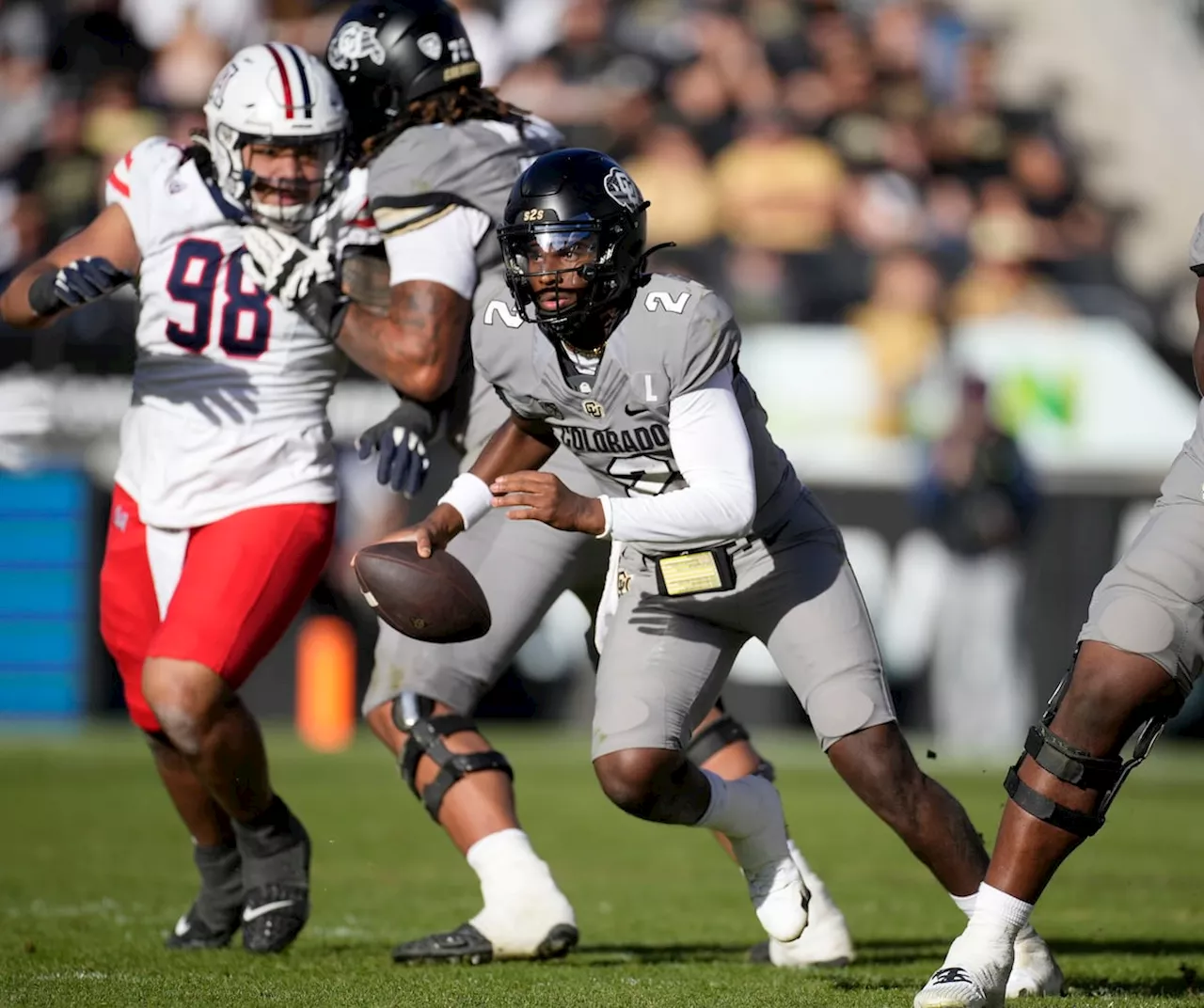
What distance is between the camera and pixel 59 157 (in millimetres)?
12938

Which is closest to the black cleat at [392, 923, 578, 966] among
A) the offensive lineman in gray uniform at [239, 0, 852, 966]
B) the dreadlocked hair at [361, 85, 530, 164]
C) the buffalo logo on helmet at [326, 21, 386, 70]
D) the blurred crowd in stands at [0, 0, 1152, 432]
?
the offensive lineman in gray uniform at [239, 0, 852, 966]

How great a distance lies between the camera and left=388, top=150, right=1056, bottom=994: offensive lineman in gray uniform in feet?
12.9

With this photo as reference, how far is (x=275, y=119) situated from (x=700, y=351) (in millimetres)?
1387

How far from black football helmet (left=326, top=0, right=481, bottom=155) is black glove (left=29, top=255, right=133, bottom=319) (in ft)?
2.61

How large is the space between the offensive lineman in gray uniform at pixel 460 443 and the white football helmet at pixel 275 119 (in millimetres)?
149

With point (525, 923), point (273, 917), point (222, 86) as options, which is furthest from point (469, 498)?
point (222, 86)

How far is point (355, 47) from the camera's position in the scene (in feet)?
16.2

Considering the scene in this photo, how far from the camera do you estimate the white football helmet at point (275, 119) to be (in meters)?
4.67

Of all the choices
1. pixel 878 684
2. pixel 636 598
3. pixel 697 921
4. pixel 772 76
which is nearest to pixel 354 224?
pixel 636 598

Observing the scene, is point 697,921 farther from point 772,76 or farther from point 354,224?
point 772,76

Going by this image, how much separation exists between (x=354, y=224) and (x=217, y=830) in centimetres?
160

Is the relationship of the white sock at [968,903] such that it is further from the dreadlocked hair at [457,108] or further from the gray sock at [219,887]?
the dreadlocked hair at [457,108]

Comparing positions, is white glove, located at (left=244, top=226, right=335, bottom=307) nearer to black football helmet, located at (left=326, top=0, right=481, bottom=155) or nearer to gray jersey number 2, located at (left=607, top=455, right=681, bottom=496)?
black football helmet, located at (left=326, top=0, right=481, bottom=155)

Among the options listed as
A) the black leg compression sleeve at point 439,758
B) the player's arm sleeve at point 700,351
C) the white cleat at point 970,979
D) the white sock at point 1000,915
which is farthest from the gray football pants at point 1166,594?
the black leg compression sleeve at point 439,758
